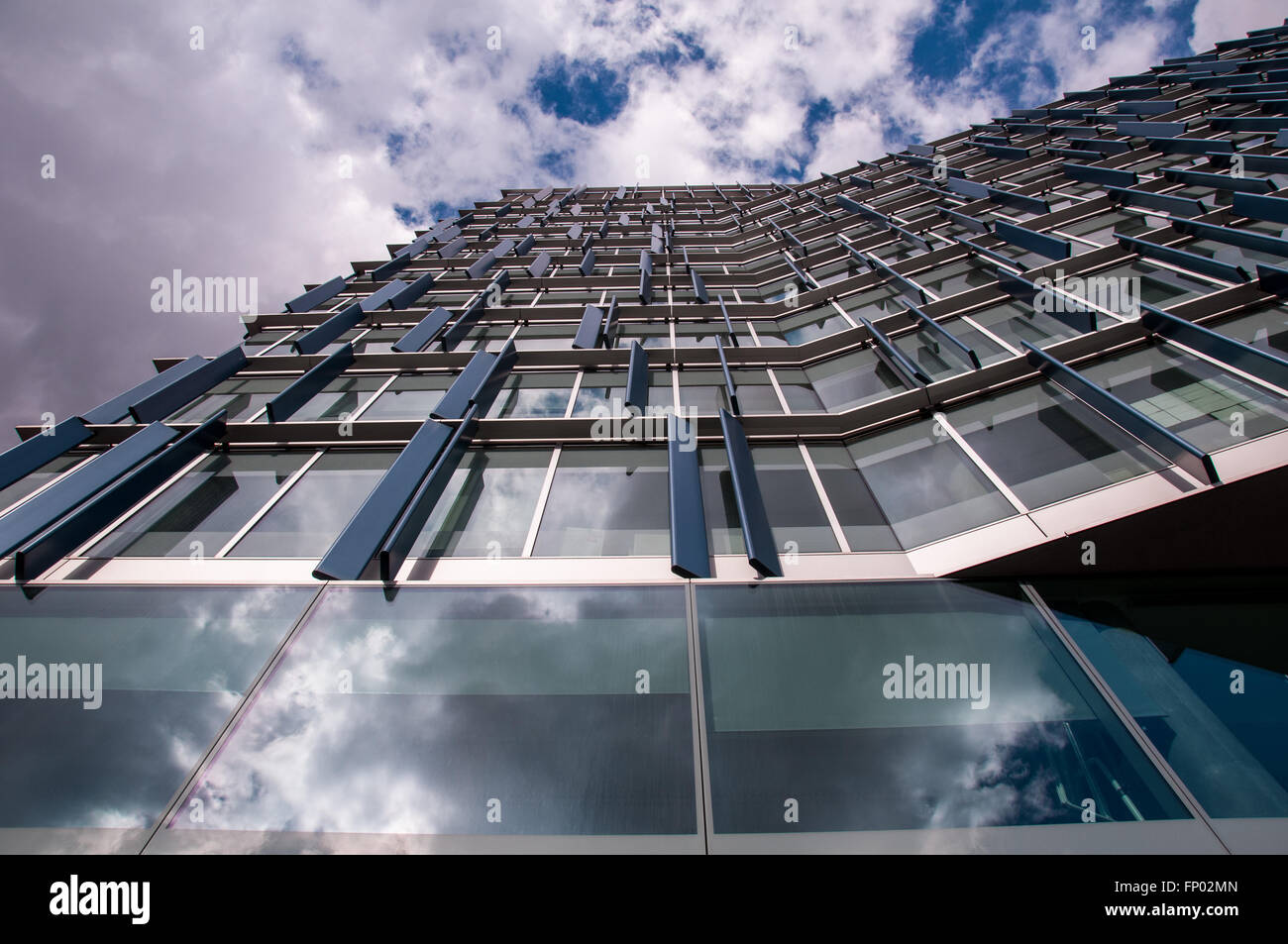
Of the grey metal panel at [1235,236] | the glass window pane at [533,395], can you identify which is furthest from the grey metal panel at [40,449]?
the grey metal panel at [1235,236]

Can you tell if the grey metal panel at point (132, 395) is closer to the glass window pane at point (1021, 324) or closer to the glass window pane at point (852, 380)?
the glass window pane at point (852, 380)

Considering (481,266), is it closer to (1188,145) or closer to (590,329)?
(590,329)

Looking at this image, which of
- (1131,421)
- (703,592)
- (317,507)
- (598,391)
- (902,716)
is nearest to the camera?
(902,716)

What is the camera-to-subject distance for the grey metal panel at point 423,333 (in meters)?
12.3

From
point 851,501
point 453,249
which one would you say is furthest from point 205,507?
point 453,249

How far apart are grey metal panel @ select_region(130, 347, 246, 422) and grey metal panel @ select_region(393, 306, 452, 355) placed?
3240mm

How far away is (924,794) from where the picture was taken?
14.0ft

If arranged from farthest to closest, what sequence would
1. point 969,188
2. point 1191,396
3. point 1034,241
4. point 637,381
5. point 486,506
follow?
1. point 969,188
2. point 1034,241
3. point 637,381
4. point 486,506
5. point 1191,396

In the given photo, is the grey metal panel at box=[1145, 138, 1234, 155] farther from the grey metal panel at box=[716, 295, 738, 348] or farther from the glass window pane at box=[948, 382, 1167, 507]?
the glass window pane at box=[948, 382, 1167, 507]

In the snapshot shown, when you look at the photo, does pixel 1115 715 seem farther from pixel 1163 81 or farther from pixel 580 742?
pixel 1163 81

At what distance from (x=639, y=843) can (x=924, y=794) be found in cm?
210

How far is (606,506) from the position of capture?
7.57m

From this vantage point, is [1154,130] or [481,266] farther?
[1154,130]

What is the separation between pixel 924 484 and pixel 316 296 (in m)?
16.5
